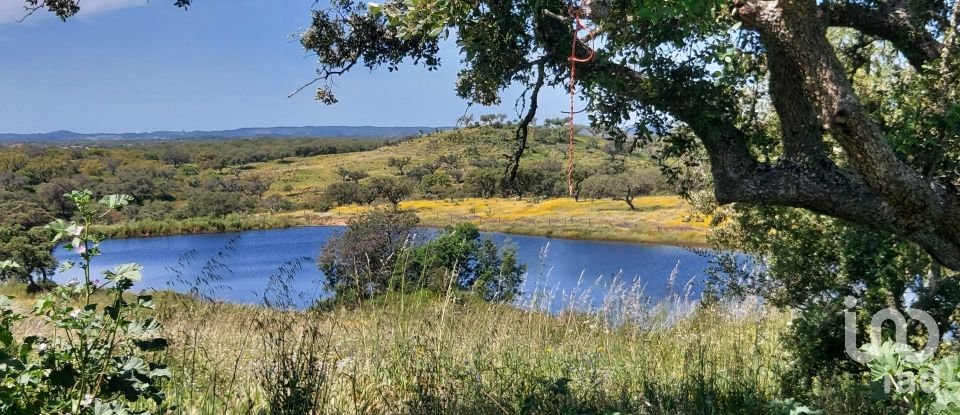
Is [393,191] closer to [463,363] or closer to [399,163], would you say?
[463,363]

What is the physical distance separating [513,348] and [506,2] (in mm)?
2024

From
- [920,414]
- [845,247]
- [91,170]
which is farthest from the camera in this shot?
[91,170]

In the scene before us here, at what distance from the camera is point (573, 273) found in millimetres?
28828

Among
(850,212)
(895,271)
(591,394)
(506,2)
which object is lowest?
(591,394)

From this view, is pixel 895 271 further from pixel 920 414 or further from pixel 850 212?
pixel 920 414

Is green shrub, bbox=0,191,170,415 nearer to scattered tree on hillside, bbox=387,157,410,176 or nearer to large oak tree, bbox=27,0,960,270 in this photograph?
large oak tree, bbox=27,0,960,270

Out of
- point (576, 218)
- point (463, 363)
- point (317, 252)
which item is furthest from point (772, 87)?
point (576, 218)

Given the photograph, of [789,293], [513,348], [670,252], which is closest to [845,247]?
[789,293]

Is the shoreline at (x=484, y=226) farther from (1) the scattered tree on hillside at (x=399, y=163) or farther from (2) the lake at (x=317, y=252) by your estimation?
(1) the scattered tree on hillside at (x=399, y=163)

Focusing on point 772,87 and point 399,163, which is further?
point 399,163

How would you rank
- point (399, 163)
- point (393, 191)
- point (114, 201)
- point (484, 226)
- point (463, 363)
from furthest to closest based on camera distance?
1. point (399, 163)
2. point (484, 226)
3. point (393, 191)
4. point (463, 363)
5. point (114, 201)

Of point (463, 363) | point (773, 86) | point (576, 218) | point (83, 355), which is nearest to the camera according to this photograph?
point (83, 355)

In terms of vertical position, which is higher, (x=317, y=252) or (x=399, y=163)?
(x=399, y=163)

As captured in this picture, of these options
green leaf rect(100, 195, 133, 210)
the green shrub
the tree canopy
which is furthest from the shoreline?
green leaf rect(100, 195, 133, 210)
